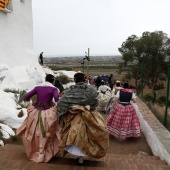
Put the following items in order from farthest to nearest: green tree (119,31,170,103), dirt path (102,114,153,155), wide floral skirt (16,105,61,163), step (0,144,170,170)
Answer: green tree (119,31,170,103) → dirt path (102,114,153,155) → wide floral skirt (16,105,61,163) → step (0,144,170,170)

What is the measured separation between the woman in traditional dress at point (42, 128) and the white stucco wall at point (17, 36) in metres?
6.79

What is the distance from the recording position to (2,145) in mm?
5535

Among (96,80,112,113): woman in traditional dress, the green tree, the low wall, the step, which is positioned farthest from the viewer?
the green tree

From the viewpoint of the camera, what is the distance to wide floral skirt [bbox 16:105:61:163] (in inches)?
175

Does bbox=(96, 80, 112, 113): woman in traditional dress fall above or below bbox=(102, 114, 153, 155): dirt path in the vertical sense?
above

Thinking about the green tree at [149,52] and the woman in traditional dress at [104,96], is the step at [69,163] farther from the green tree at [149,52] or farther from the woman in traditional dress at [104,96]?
the green tree at [149,52]

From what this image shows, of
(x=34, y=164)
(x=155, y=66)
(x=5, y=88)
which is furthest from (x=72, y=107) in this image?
(x=155, y=66)

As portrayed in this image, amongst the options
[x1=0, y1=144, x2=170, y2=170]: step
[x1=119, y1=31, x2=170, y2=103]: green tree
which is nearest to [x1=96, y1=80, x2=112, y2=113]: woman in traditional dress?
[x1=0, y1=144, x2=170, y2=170]: step

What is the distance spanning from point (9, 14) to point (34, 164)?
349 inches

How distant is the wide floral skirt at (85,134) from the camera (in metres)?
4.15

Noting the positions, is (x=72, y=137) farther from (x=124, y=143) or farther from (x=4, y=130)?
(x=124, y=143)

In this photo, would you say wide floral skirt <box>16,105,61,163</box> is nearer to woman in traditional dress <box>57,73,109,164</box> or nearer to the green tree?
woman in traditional dress <box>57,73,109,164</box>

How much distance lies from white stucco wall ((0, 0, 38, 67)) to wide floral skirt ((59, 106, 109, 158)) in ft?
24.2

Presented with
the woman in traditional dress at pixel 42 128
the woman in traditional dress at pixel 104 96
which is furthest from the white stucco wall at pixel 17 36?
the woman in traditional dress at pixel 42 128
